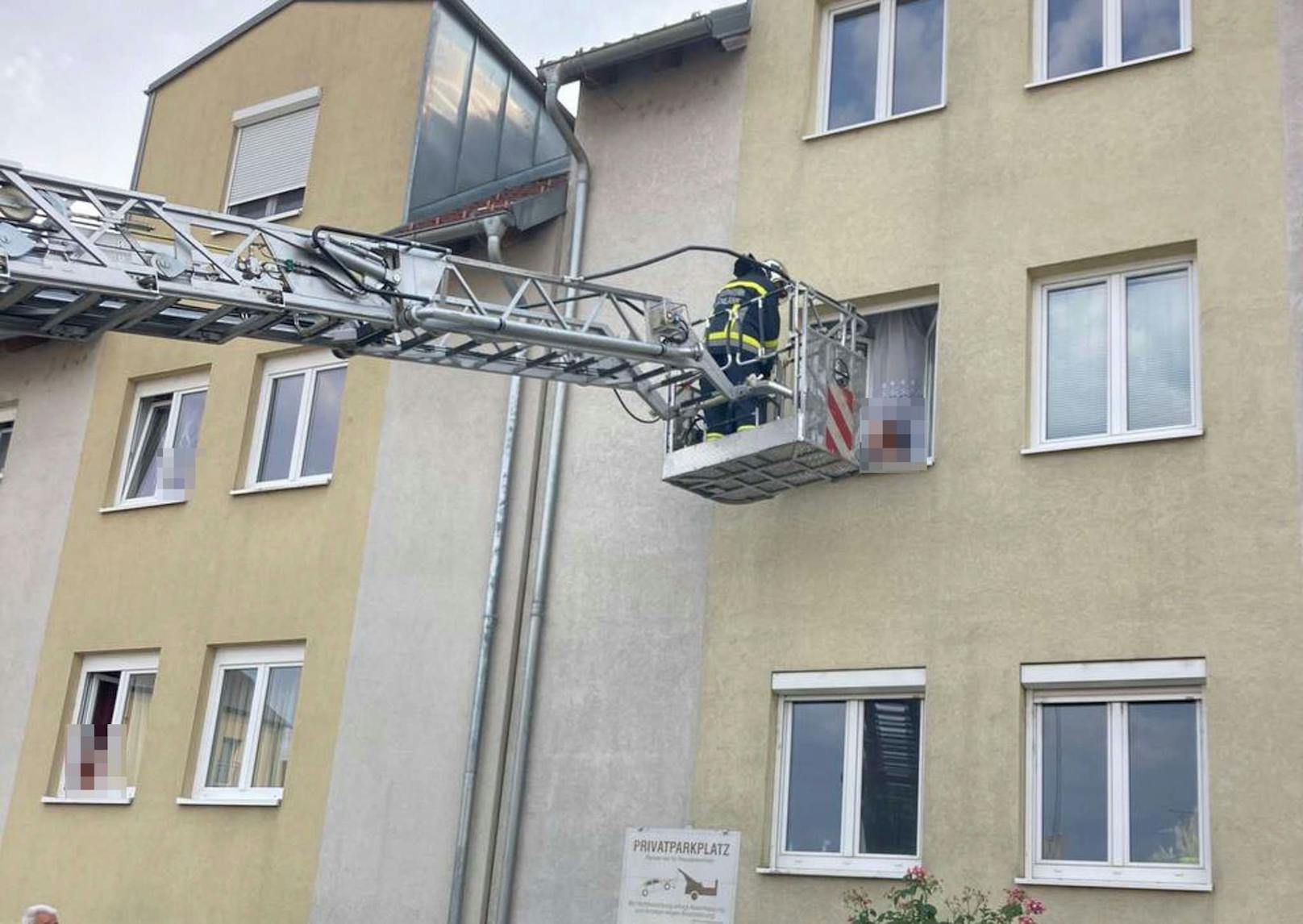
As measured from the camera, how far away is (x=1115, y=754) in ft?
32.1

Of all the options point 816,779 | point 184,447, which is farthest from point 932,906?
point 184,447

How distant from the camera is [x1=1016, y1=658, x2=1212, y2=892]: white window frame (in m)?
9.36

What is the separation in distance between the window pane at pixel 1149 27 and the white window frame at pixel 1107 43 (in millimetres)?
43

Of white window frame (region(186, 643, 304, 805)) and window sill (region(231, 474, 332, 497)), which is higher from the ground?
window sill (region(231, 474, 332, 497))

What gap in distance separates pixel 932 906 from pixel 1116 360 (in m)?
3.64

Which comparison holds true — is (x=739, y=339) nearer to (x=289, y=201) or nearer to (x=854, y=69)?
(x=854, y=69)

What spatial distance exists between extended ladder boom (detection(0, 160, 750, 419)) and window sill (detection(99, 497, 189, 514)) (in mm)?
4472

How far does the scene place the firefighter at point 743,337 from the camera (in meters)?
11.2

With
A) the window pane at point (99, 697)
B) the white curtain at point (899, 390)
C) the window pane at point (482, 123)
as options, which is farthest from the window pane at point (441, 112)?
the white curtain at point (899, 390)

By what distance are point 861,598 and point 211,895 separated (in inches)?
233

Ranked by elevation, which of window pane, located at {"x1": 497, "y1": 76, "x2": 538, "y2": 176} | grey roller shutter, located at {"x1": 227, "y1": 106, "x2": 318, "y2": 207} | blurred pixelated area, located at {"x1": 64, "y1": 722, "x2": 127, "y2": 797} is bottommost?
blurred pixelated area, located at {"x1": 64, "y1": 722, "x2": 127, "y2": 797}

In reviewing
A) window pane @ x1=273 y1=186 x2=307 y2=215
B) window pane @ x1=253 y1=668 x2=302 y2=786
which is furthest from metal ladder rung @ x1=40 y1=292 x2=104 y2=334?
window pane @ x1=273 y1=186 x2=307 y2=215

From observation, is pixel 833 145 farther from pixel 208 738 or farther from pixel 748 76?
pixel 208 738

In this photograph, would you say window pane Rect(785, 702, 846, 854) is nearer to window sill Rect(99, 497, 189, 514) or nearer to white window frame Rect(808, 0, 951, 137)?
white window frame Rect(808, 0, 951, 137)
